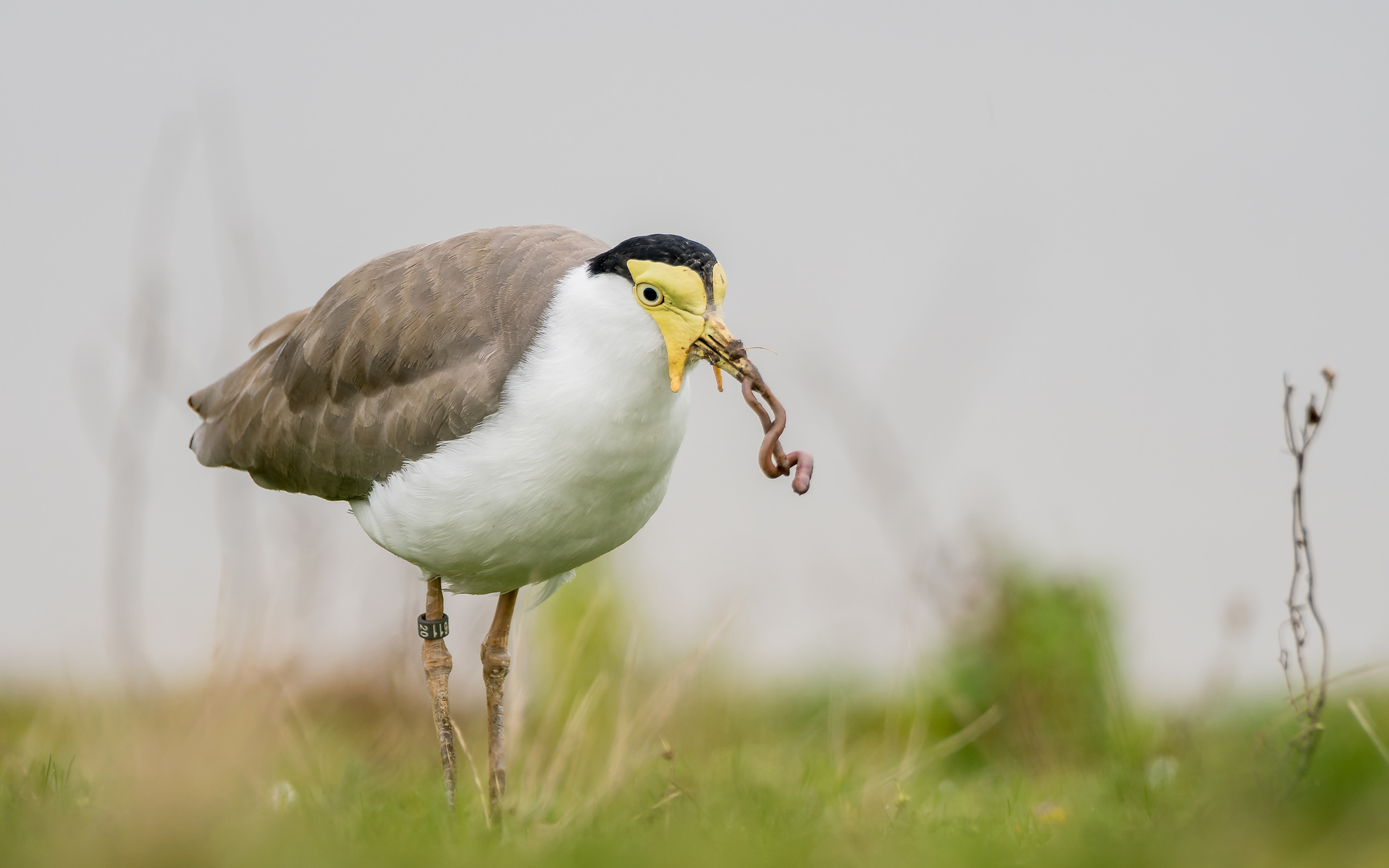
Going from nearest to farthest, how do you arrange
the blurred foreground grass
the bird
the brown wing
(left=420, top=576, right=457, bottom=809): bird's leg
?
the blurred foreground grass → the bird → the brown wing → (left=420, top=576, right=457, bottom=809): bird's leg

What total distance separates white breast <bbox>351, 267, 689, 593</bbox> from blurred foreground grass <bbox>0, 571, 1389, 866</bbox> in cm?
83

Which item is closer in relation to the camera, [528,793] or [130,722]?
[130,722]

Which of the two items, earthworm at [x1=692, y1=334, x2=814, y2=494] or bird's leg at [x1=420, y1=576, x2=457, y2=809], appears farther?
bird's leg at [x1=420, y1=576, x2=457, y2=809]

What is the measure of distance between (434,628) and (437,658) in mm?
127

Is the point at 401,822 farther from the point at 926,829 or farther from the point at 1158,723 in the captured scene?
the point at 1158,723

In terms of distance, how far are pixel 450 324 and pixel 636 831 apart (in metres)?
1.97

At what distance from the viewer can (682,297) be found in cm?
378

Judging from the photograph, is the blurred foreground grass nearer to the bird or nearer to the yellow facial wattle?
the bird

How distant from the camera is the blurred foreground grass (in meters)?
3.46

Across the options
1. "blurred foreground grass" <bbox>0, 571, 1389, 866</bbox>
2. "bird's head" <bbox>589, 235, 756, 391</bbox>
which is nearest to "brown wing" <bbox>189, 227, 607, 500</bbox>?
"bird's head" <bbox>589, 235, 756, 391</bbox>

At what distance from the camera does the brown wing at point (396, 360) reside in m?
4.27

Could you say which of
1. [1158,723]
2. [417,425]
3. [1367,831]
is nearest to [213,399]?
[417,425]

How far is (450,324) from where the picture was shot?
4.38 metres

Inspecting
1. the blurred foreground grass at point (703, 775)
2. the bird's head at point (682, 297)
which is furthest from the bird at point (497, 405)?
the blurred foreground grass at point (703, 775)
